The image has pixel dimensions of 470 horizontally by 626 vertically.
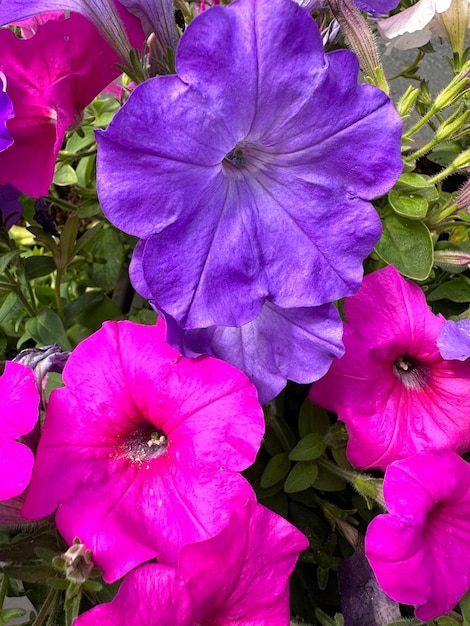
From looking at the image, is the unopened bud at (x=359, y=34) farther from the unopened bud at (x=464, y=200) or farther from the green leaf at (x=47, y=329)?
the green leaf at (x=47, y=329)

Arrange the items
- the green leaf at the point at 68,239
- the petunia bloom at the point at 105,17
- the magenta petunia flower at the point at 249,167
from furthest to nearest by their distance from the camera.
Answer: the green leaf at the point at 68,239, the petunia bloom at the point at 105,17, the magenta petunia flower at the point at 249,167

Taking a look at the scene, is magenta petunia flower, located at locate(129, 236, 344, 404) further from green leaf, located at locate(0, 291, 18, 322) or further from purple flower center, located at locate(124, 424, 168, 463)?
green leaf, located at locate(0, 291, 18, 322)

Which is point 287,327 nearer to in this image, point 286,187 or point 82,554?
point 286,187

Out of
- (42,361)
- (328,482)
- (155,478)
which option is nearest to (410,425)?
(328,482)

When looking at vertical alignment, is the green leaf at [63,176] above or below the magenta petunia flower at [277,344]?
above

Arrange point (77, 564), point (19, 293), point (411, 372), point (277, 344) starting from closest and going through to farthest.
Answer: point (77, 564) < point (277, 344) < point (411, 372) < point (19, 293)

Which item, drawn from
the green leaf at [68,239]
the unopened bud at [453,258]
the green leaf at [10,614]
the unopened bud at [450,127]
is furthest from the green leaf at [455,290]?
the green leaf at [10,614]

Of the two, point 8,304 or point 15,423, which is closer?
point 15,423

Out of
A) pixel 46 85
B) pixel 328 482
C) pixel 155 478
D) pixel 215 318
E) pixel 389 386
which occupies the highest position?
pixel 46 85

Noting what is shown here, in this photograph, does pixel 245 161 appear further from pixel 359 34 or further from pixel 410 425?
pixel 410 425
